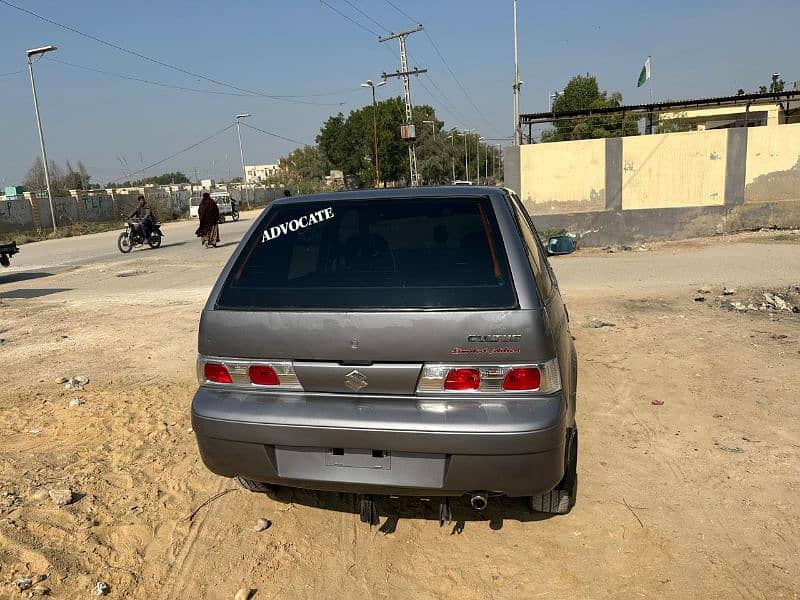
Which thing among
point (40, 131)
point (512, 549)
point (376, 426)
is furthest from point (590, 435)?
point (40, 131)

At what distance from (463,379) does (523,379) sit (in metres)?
0.25

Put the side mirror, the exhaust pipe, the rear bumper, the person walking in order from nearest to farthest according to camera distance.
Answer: the rear bumper < the exhaust pipe < the side mirror < the person walking

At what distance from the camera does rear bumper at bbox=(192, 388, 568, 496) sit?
101 inches

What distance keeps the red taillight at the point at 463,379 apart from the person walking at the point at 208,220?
53.6ft

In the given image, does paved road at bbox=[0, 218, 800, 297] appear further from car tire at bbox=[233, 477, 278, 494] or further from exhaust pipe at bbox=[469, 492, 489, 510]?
exhaust pipe at bbox=[469, 492, 489, 510]

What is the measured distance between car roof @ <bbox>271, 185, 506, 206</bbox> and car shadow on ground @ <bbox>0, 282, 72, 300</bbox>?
984 centimetres

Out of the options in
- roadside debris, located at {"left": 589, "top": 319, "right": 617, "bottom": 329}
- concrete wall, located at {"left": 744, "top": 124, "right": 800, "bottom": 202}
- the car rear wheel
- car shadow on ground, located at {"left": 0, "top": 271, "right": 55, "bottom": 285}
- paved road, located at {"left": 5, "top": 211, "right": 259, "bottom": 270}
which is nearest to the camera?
the car rear wheel

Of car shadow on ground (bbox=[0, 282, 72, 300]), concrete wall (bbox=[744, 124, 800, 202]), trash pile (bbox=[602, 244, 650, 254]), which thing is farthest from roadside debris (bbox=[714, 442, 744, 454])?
concrete wall (bbox=[744, 124, 800, 202])

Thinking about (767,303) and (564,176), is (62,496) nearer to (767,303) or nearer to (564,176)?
(767,303)

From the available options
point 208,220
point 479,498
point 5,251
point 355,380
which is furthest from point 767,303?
point 5,251

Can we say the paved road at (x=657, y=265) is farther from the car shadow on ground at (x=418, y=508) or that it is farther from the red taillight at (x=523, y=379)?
the red taillight at (x=523, y=379)

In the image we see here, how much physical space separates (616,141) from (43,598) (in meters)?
15.5

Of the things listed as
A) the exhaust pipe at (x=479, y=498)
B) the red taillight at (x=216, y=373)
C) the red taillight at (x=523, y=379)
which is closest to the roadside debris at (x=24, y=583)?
the red taillight at (x=216, y=373)

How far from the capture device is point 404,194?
3.26 meters
